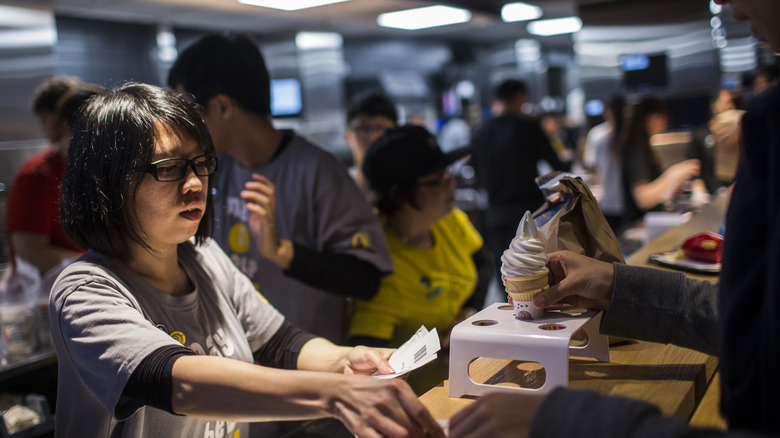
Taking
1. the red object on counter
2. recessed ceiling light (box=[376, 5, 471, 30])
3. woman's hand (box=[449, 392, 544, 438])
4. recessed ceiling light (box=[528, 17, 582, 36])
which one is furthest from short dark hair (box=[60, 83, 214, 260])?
recessed ceiling light (box=[528, 17, 582, 36])

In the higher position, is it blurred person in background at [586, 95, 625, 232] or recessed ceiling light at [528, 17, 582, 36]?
recessed ceiling light at [528, 17, 582, 36]

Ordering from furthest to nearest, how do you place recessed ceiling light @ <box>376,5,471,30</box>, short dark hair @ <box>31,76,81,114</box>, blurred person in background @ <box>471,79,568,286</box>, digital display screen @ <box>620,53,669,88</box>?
recessed ceiling light @ <box>376,5,471,30</box>, digital display screen @ <box>620,53,669,88</box>, blurred person in background @ <box>471,79,568,286</box>, short dark hair @ <box>31,76,81,114</box>

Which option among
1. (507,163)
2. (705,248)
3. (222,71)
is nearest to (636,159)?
(507,163)

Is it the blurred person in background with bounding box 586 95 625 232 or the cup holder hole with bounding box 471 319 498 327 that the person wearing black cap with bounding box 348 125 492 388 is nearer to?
the cup holder hole with bounding box 471 319 498 327

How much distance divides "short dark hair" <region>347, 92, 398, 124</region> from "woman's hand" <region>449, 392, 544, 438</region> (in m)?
3.20

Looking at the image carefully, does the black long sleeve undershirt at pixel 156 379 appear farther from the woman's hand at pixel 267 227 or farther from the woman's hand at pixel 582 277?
the woman's hand at pixel 267 227

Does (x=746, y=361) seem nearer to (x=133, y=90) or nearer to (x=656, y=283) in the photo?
(x=656, y=283)

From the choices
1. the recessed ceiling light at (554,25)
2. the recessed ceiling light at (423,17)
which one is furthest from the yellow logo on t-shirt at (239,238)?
the recessed ceiling light at (554,25)

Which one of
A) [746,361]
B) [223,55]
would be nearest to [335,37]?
[223,55]

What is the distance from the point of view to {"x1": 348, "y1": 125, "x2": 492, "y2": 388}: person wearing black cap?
217 cm

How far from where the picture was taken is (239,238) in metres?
2.24

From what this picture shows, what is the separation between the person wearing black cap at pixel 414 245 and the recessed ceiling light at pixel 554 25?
9296mm

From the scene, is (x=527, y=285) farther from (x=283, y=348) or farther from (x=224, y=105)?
(x=224, y=105)

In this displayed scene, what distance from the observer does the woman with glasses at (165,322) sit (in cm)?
109
